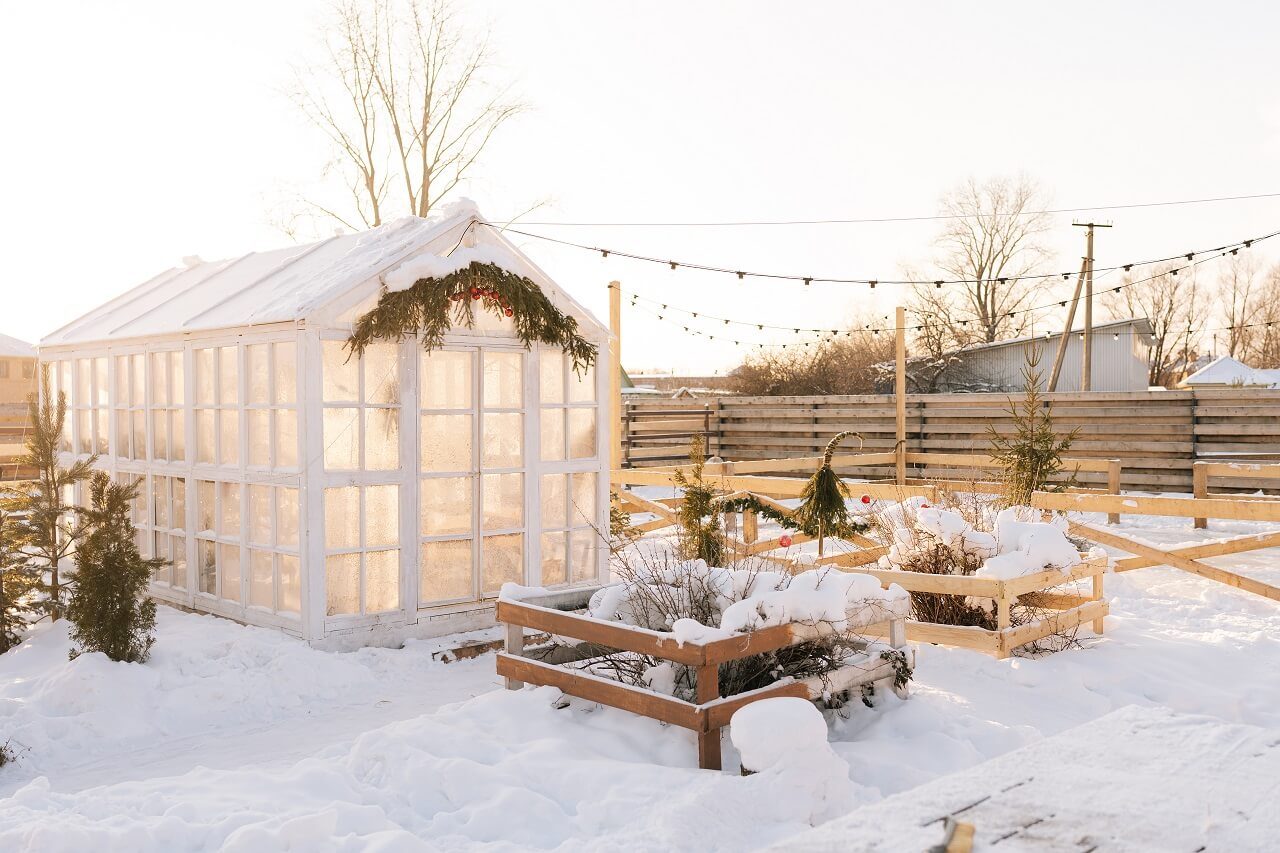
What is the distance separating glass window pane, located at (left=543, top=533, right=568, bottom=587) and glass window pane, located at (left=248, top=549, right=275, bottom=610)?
2.21 metres

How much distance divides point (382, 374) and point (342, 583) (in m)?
1.61

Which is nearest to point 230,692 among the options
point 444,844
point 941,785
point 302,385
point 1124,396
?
point 302,385

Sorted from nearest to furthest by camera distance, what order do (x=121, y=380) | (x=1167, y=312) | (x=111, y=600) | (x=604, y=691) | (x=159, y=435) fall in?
1. (x=604, y=691)
2. (x=111, y=600)
3. (x=159, y=435)
4. (x=121, y=380)
5. (x=1167, y=312)

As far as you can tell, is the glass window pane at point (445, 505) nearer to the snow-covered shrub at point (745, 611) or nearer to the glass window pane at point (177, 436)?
the glass window pane at point (177, 436)

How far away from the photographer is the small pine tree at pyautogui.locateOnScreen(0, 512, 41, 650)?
797cm

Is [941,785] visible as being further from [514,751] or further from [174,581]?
[174,581]

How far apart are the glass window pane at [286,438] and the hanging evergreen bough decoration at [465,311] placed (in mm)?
706

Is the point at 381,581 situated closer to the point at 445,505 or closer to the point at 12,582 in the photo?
the point at 445,505

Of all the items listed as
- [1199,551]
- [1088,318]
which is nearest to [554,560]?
[1199,551]

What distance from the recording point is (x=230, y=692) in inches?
269

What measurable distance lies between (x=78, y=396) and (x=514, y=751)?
27.7ft

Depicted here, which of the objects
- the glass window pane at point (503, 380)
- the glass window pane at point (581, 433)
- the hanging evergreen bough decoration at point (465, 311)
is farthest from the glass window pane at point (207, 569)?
the glass window pane at point (581, 433)

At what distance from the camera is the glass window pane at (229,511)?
8.58 meters

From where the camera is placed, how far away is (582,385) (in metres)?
9.33
